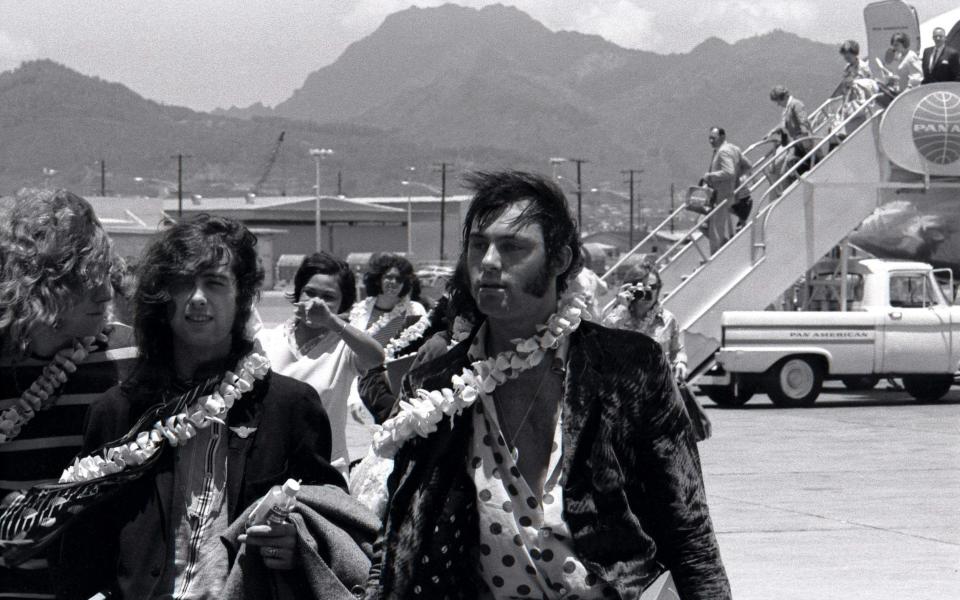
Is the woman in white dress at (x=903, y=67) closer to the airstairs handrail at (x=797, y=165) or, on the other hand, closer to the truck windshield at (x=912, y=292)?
the airstairs handrail at (x=797, y=165)

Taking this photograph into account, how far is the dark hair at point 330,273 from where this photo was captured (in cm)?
698

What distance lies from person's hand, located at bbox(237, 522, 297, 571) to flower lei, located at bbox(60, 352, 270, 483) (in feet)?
1.13

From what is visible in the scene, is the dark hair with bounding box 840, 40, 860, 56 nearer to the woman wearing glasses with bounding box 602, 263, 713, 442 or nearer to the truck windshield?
the truck windshield

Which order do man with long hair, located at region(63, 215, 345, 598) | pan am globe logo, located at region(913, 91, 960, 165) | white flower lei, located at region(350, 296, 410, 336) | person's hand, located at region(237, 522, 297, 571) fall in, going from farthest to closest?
pan am globe logo, located at region(913, 91, 960, 165), white flower lei, located at region(350, 296, 410, 336), man with long hair, located at region(63, 215, 345, 598), person's hand, located at region(237, 522, 297, 571)

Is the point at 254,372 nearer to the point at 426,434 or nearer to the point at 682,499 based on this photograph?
the point at 426,434

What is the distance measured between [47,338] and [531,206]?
5.14ft

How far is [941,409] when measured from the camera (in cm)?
2012

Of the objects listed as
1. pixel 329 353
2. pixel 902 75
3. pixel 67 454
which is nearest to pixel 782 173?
pixel 902 75

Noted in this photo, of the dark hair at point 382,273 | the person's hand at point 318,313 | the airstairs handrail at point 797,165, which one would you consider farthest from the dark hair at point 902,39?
the person's hand at point 318,313

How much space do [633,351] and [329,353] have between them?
3.06 meters

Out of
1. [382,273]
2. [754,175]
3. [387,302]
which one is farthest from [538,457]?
[754,175]

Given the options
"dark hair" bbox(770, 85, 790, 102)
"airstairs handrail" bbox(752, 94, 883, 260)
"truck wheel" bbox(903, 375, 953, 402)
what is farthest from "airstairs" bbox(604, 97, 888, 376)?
"truck wheel" bbox(903, 375, 953, 402)

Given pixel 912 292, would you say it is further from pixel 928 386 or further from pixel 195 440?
pixel 195 440

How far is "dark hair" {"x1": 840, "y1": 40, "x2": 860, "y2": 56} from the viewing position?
22734 mm
